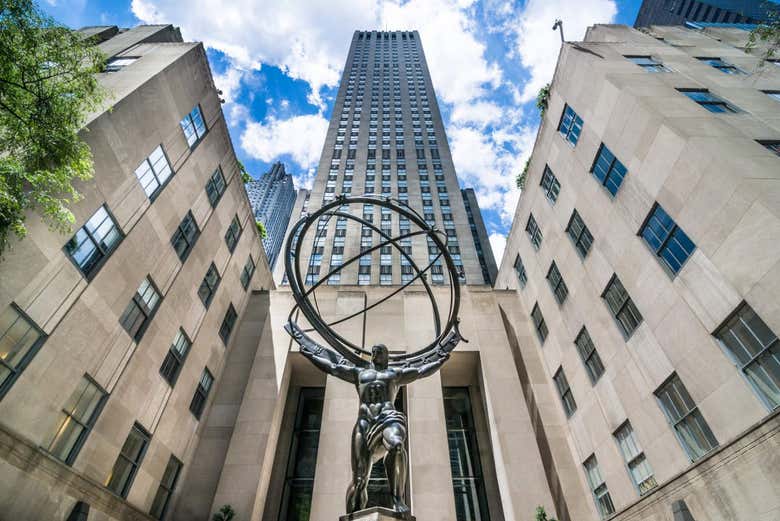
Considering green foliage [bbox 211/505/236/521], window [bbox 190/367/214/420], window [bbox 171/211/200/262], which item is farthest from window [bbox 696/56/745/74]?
green foliage [bbox 211/505/236/521]

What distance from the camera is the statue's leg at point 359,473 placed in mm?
8043

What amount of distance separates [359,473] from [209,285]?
14.9m

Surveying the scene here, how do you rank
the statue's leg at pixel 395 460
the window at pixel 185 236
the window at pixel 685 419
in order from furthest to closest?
the window at pixel 185 236 → the window at pixel 685 419 → the statue's leg at pixel 395 460

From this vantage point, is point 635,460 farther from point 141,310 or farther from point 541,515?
point 141,310

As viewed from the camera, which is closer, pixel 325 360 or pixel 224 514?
pixel 325 360

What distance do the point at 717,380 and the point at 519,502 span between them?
8.81m

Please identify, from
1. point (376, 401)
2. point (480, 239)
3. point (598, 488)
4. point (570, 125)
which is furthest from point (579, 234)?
point (480, 239)

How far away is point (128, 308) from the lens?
14047mm

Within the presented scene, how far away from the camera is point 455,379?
22766mm

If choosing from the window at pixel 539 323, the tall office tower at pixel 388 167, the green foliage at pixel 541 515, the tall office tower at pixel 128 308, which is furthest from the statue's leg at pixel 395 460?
the tall office tower at pixel 388 167

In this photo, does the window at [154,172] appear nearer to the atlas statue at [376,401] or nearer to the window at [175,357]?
the window at [175,357]

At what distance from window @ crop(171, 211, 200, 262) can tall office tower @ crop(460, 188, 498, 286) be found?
3655 centimetres

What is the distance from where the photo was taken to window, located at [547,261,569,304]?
1952cm

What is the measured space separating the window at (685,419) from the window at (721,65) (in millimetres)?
16853
